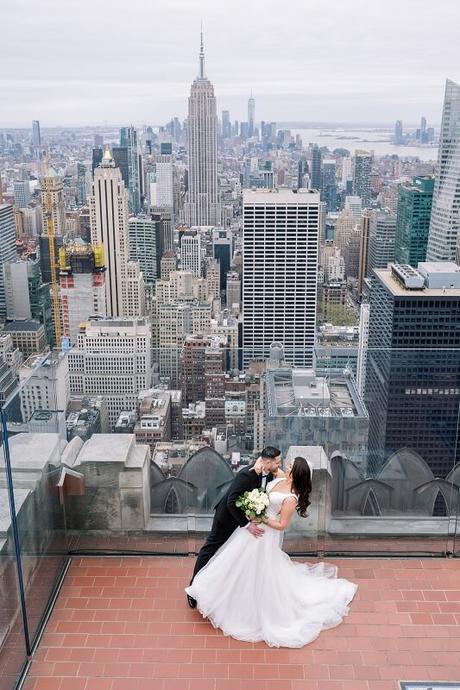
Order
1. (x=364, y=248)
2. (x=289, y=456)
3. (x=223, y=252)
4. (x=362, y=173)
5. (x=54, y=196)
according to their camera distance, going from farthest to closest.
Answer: (x=362, y=173), (x=54, y=196), (x=364, y=248), (x=223, y=252), (x=289, y=456)

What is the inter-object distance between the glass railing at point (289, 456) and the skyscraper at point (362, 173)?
227ft

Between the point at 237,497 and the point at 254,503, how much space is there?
0.25 feet

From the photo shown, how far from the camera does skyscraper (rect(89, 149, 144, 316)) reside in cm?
4981

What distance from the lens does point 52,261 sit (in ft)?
169

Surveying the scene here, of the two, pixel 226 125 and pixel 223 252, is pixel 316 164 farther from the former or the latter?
pixel 223 252

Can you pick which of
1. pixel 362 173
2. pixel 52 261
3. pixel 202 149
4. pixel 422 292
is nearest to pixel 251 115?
pixel 202 149

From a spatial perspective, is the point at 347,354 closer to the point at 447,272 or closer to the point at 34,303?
the point at 447,272

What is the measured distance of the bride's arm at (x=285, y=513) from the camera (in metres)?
2.55

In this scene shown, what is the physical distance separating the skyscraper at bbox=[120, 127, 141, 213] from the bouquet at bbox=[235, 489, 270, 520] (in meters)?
62.8

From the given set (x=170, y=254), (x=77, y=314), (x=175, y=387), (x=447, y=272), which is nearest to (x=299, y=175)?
(x=170, y=254)

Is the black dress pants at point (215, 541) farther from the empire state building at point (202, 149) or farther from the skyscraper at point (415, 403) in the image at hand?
the empire state building at point (202, 149)

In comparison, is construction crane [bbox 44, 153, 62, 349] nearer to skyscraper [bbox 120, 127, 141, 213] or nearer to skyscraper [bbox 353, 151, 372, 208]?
skyscraper [bbox 120, 127, 141, 213]

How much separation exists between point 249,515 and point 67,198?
63757 millimetres

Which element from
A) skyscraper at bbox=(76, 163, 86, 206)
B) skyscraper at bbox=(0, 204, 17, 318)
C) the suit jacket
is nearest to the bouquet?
the suit jacket
